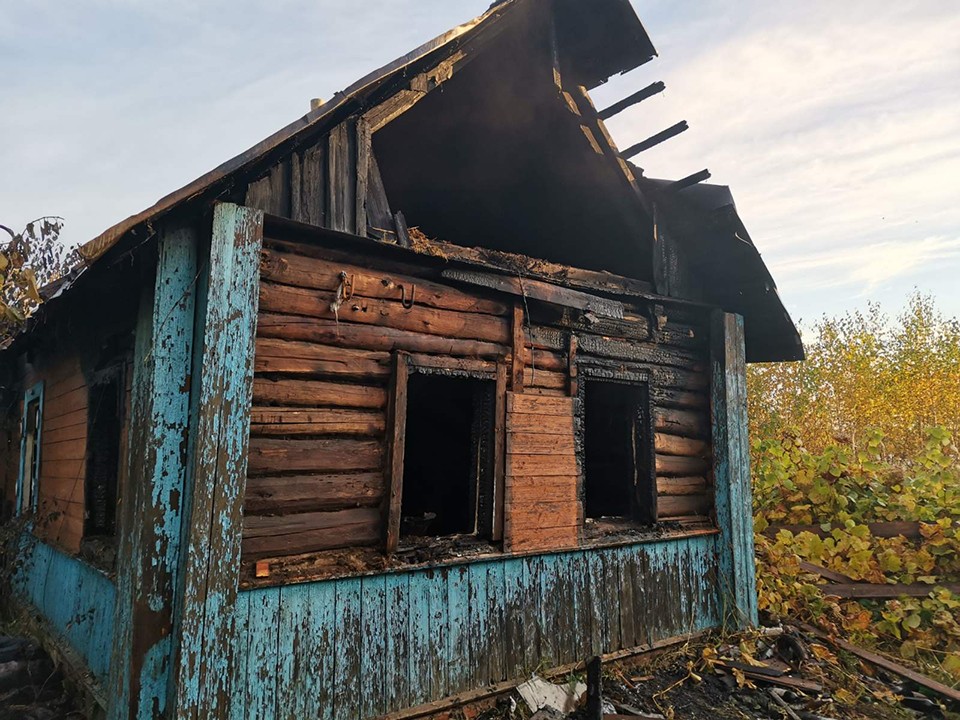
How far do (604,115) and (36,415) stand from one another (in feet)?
22.8

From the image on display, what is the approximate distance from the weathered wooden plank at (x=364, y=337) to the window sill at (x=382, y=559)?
1.36 meters

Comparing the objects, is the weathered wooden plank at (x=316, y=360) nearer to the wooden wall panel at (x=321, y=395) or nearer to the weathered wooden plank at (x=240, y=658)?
the wooden wall panel at (x=321, y=395)

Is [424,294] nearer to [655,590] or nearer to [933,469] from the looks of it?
[655,590]

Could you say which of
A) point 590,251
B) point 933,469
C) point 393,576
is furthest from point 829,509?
point 393,576

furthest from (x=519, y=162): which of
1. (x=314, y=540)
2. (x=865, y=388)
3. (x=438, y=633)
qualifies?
(x=865, y=388)

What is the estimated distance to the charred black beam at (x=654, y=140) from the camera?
18.0 ft

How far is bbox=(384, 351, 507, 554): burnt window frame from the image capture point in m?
4.32

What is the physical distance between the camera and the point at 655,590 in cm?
606

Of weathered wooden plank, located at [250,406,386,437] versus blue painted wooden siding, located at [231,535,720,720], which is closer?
blue painted wooden siding, located at [231,535,720,720]

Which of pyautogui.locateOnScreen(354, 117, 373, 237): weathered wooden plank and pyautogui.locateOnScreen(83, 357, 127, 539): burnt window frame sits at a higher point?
pyautogui.locateOnScreen(354, 117, 373, 237): weathered wooden plank

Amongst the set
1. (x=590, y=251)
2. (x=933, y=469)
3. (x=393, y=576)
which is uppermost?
(x=590, y=251)

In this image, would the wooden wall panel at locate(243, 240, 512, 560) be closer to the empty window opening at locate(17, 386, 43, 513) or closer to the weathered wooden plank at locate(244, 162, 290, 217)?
the weathered wooden plank at locate(244, 162, 290, 217)

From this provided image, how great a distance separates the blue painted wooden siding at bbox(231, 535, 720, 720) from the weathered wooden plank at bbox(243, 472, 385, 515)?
47 cm

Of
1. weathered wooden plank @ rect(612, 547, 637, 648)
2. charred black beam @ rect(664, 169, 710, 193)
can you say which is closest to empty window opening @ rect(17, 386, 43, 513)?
weathered wooden plank @ rect(612, 547, 637, 648)
